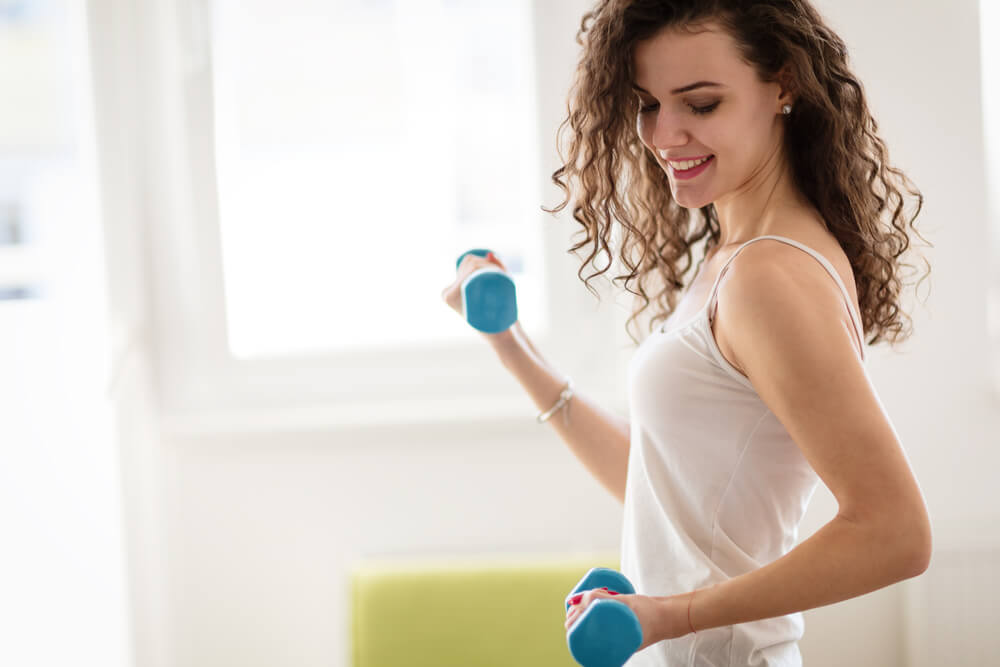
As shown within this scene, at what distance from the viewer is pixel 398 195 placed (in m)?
1.99

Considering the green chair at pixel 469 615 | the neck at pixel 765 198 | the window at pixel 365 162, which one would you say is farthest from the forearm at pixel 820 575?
the window at pixel 365 162

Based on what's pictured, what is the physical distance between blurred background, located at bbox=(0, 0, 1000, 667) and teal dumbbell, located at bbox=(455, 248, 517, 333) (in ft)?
2.12

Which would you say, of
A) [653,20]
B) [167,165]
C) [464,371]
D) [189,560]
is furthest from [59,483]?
[653,20]

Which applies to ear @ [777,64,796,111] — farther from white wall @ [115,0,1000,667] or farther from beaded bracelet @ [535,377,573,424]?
white wall @ [115,0,1000,667]

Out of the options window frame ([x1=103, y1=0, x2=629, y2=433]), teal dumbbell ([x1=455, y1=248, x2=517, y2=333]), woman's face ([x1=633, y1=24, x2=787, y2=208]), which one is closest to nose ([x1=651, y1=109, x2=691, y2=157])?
woman's face ([x1=633, y1=24, x2=787, y2=208])

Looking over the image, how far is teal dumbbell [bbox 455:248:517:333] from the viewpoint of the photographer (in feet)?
3.84

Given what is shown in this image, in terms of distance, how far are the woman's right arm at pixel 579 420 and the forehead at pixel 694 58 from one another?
1.57ft

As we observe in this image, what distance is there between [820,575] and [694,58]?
0.52 m

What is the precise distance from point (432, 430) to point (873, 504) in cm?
121

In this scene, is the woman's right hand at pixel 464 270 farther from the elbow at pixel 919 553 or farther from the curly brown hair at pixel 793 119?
the elbow at pixel 919 553

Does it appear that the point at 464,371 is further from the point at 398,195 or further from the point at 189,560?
the point at 189,560

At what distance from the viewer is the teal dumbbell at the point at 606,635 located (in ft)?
2.77

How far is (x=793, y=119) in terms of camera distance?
1021 millimetres

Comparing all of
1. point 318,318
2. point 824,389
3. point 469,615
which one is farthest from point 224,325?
point 824,389
